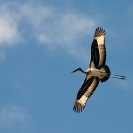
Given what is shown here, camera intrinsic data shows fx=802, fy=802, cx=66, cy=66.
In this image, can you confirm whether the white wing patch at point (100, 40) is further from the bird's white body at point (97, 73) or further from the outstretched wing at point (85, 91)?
the outstretched wing at point (85, 91)

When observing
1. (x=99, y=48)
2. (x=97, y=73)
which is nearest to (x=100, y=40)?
(x=99, y=48)

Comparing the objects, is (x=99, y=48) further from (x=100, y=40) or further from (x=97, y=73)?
(x=97, y=73)

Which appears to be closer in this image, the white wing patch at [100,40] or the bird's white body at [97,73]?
the white wing patch at [100,40]

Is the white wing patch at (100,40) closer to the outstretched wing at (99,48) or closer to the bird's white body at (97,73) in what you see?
the outstretched wing at (99,48)

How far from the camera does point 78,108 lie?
68.9 m

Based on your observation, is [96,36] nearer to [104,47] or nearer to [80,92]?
[104,47]

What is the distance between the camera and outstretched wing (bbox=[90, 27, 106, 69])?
67331mm

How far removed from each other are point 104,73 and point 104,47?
2.23 m

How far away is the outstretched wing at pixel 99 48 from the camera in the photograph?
221 ft

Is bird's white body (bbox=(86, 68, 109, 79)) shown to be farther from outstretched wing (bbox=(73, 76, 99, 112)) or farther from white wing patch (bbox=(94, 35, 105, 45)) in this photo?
white wing patch (bbox=(94, 35, 105, 45))

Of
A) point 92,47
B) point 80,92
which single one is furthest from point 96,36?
point 80,92

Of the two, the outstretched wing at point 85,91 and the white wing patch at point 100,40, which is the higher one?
the white wing patch at point 100,40

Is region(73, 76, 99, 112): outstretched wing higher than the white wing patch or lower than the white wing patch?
lower

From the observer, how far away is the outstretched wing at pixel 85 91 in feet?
227
